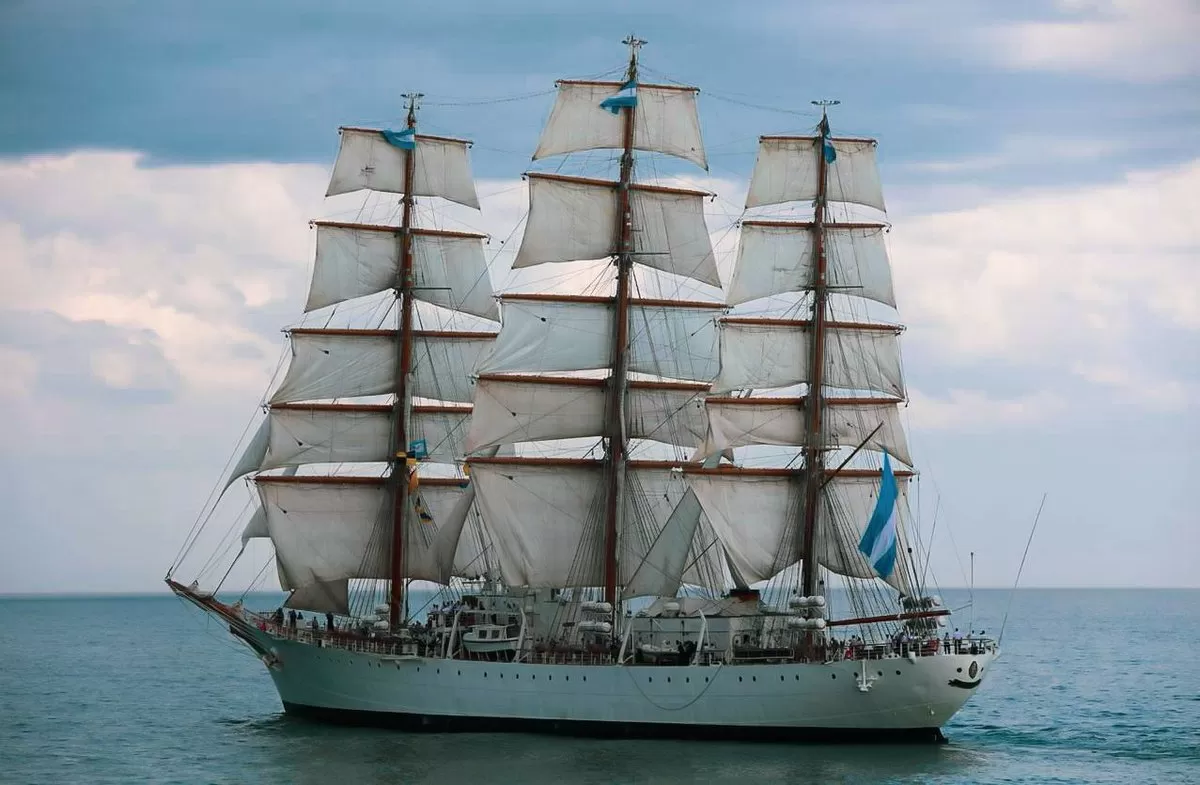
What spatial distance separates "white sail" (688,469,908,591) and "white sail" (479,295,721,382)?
222 inches

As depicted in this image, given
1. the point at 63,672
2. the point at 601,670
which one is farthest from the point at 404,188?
the point at 63,672

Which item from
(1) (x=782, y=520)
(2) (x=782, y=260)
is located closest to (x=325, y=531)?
(1) (x=782, y=520)

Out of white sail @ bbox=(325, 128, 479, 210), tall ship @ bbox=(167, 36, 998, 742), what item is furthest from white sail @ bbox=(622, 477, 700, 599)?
white sail @ bbox=(325, 128, 479, 210)

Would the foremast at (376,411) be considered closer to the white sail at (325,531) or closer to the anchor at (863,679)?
the white sail at (325,531)

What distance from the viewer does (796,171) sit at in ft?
196

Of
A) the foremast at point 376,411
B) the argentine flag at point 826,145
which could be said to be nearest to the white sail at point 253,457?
the foremast at point 376,411

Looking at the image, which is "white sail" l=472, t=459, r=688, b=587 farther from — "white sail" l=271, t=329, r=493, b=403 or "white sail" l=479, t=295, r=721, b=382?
"white sail" l=271, t=329, r=493, b=403

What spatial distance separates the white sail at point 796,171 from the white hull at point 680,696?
1795cm

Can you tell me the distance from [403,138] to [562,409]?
13.2 meters

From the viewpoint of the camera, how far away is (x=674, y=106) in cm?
6125

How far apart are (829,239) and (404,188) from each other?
17.6 meters

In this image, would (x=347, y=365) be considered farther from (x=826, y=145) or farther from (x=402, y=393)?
(x=826, y=145)

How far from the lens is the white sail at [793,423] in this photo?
192ft

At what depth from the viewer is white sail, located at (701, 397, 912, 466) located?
58.7 m
